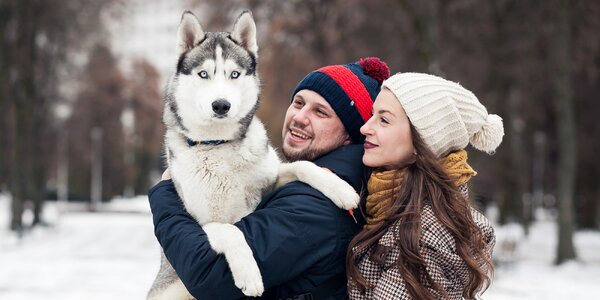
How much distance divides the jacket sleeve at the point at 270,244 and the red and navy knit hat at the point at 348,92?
1.87ft

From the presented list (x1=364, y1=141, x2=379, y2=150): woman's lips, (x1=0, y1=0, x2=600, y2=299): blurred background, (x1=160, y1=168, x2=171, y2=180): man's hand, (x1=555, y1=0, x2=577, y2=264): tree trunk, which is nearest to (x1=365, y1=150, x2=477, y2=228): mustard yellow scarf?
(x1=364, y1=141, x2=379, y2=150): woman's lips

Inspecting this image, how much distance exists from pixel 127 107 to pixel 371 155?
4992 centimetres

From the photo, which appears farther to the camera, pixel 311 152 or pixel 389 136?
pixel 311 152

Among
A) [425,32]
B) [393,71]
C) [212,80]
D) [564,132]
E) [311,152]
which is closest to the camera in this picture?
[212,80]

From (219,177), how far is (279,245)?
696 mm

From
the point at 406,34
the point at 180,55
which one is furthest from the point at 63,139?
the point at 180,55

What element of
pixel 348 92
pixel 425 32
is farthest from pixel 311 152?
pixel 425 32

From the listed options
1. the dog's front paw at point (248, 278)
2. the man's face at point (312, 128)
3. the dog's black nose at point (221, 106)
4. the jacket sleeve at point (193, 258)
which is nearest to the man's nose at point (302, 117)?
the man's face at point (312, 128)

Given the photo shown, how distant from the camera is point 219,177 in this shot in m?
3.53

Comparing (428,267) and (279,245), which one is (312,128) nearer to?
(279,245)

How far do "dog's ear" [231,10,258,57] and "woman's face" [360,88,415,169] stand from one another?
953mm

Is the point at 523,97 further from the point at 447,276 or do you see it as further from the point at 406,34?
the point at 447,276

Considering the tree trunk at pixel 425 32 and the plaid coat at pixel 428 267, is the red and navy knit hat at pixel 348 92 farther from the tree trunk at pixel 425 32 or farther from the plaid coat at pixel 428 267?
the tree trunk at pixel 425 32

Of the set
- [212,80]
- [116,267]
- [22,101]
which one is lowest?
[116,267]
